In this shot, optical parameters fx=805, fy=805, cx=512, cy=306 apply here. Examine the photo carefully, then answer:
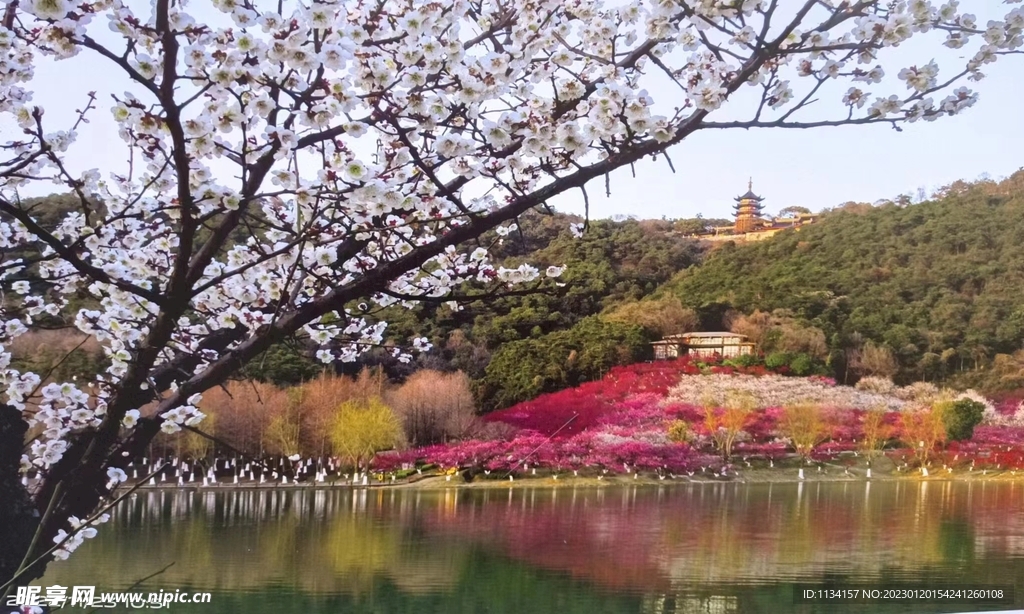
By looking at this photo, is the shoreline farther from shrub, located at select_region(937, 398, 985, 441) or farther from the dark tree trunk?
the dark tree trunk

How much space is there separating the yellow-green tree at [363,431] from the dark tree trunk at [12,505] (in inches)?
50.4

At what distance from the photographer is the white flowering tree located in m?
1.25

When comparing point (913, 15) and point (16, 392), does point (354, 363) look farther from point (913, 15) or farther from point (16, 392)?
point (913, 15)

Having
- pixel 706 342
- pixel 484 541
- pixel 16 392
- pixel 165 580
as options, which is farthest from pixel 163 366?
pixel 706 342

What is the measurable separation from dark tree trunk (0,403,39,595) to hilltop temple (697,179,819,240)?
2492 millimetres

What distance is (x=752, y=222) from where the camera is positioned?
337 cm

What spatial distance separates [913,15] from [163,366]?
5.15ft

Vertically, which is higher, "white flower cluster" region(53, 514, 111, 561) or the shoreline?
"white flower cluster" region(53, 514, 111, 561)

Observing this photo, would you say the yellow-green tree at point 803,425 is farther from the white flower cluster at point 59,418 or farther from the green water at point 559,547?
the white flower cluster at point 59,418

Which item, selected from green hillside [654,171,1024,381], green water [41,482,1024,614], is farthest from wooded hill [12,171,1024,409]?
green water [41,482,1024,614]

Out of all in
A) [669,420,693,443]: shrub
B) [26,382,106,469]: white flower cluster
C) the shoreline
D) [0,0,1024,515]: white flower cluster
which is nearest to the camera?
[0,0,1024,515]: white flower cluster

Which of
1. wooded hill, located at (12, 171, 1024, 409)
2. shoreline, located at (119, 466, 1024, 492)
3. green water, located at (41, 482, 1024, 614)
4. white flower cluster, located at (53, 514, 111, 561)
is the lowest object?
green water, located at (41, 482, 1024, 614)

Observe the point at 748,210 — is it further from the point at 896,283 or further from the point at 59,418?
the point at 59,418

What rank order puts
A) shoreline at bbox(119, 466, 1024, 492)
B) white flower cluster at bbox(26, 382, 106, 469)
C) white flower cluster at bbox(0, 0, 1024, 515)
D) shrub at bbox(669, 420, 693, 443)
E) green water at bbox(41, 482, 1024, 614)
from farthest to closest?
shrub at bbox(669, 420, 693, 443) < shoreline at bbox(119, 466, 1024, 492) < green water at bbox(41, 482, 1024, 614) < white flower cluster at bbox(26, 382, 106, 469) < white flower cluster at bbox(0, 0, 1024, 515)
